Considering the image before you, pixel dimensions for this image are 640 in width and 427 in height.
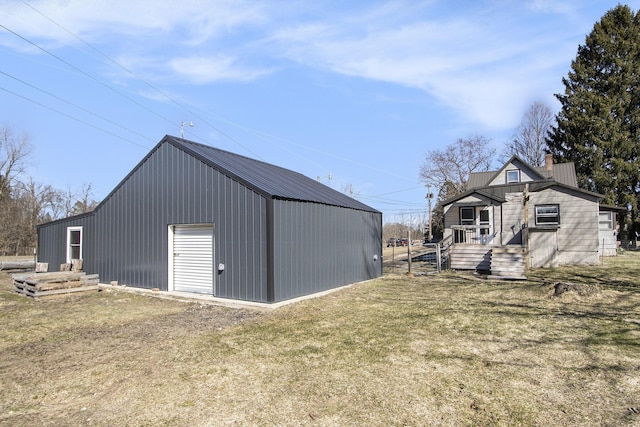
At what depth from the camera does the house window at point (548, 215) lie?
1905 centimetres

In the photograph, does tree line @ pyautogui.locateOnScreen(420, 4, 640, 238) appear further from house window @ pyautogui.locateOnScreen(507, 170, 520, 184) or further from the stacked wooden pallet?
the stacked wooden pallet

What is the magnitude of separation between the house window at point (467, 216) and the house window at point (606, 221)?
11.3m

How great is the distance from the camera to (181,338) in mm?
6344

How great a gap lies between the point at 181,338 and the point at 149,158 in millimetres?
7780

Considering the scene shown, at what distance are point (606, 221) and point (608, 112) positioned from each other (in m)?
12.9

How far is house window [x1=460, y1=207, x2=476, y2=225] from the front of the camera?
20078 millimetres

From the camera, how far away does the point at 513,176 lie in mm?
23094

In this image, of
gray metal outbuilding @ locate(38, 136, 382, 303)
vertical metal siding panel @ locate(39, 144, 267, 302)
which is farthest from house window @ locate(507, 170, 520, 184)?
vertical metal siding panel @ locate(39, 144, 267, 302)

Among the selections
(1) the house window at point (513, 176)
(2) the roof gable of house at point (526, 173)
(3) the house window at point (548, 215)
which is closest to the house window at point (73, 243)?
(3) the house window at point (548, 215)

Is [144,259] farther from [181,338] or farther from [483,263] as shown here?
[483,263]

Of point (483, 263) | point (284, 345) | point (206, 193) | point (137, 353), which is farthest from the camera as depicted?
point (483, 263)

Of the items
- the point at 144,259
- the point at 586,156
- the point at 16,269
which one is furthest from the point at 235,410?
the point at 586,156

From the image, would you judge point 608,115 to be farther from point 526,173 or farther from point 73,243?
point 73,243

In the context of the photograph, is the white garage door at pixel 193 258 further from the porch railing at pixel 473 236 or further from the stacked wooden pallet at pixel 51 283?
the porch railing at pixel 473 236
